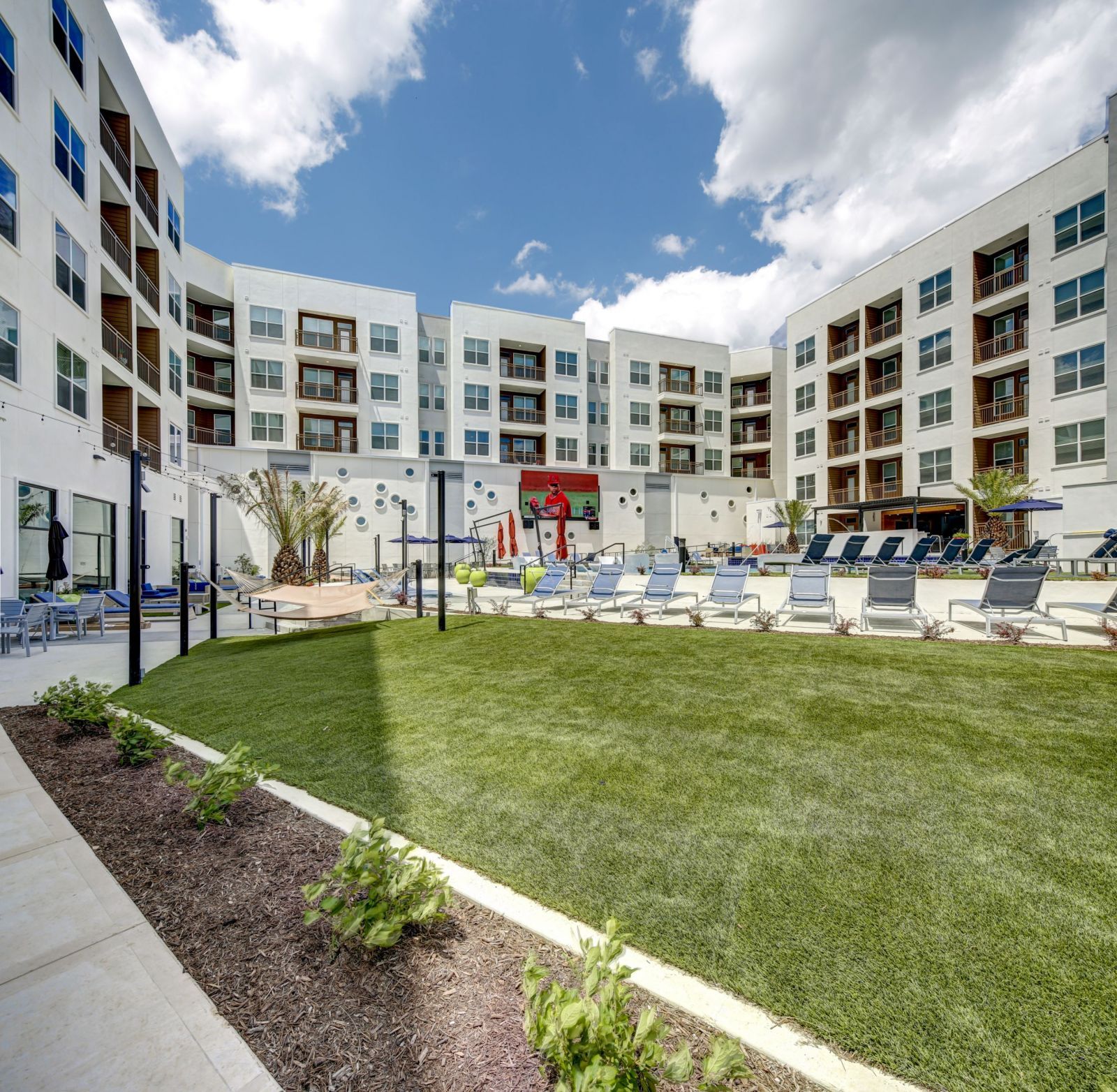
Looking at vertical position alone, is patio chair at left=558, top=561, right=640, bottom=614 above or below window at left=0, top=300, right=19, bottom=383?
below

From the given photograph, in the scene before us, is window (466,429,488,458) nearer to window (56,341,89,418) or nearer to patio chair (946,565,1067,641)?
window (56,341,89,418)

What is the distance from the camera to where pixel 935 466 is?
91.0 ft

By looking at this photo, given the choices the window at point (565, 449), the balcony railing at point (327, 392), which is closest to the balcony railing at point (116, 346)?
the balcony railing at point (327, 392)

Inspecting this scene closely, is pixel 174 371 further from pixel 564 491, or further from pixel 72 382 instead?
pixel 564 491

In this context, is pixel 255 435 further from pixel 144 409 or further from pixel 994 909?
pixel 994 909

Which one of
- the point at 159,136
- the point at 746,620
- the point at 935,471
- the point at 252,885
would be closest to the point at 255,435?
the point at 159,136

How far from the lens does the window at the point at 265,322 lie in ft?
98.4

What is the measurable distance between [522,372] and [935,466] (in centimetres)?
2387

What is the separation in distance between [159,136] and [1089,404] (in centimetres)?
3617

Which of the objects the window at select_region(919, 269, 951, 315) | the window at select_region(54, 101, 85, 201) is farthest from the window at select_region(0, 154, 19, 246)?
the window at select_region(919, 269, 951, 315)

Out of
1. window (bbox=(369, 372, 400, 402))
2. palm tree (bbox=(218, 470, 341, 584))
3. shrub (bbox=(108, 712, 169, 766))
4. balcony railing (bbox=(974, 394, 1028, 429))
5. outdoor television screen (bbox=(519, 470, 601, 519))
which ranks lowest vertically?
shrub (bbox=(108, 712, 169, 766))

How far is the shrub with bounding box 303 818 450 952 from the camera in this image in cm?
207

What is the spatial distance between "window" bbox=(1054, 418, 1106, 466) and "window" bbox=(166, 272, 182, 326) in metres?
35.3

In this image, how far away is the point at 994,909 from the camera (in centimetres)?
231
